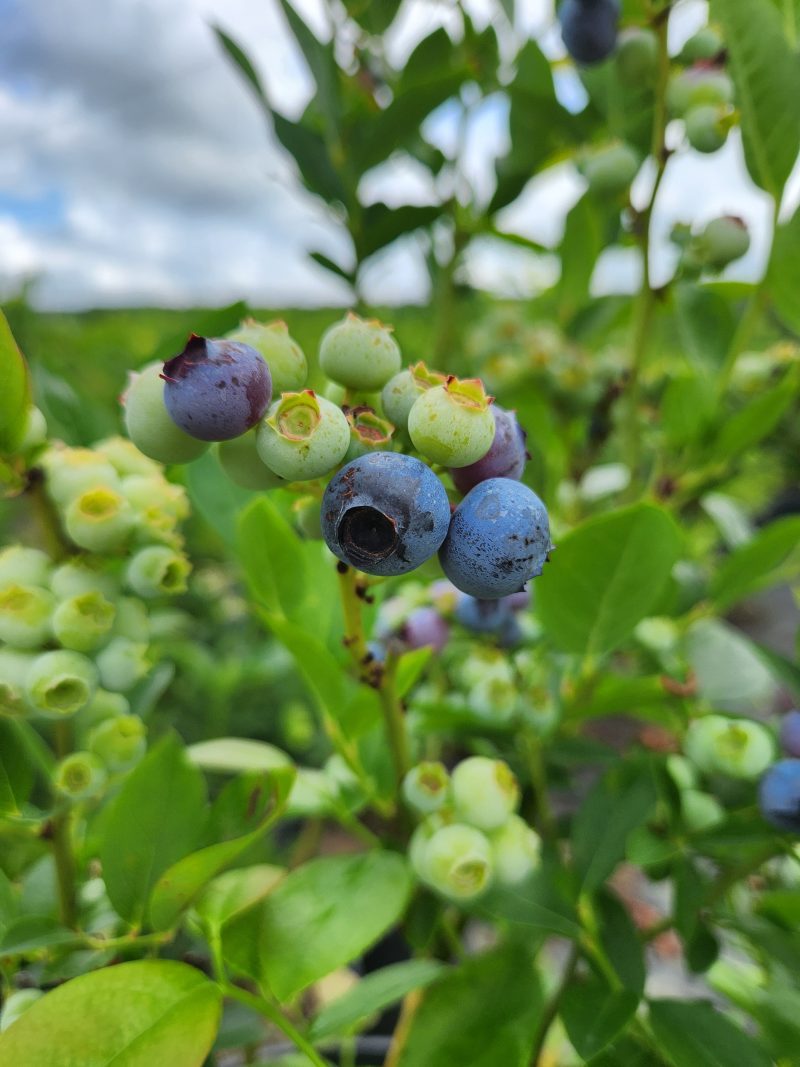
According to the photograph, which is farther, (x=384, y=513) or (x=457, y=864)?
(x=457, y=864)

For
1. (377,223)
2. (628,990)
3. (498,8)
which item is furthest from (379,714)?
(498,8)

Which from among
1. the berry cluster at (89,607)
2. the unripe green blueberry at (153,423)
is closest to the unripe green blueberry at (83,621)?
the berry cluster at (89,607)

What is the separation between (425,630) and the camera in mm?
615

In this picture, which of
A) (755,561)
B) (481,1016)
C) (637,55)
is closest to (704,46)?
(637,55)

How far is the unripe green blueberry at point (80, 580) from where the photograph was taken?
45 cm

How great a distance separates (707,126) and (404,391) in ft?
1.19

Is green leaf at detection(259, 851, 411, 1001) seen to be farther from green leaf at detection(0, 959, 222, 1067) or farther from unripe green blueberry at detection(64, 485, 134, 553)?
unripe green blueberry at detection(64, 485, 134, 553)

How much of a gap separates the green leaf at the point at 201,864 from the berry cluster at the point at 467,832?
10cm

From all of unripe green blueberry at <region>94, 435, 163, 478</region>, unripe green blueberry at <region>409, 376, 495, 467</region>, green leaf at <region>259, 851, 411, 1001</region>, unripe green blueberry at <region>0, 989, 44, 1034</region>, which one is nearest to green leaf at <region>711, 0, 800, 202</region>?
unripe green blueberry at <region>409, 376, 495, 467</region>

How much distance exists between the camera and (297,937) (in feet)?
1.59

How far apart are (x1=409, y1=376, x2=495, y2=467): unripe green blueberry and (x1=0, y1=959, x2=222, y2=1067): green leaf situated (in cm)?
32

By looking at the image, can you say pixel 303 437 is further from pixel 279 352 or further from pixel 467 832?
pixel 467 832

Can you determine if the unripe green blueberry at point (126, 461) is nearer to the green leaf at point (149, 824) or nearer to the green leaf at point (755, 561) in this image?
the green leaf at point (149, 824)

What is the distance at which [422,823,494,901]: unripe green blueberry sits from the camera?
481 millimetres
